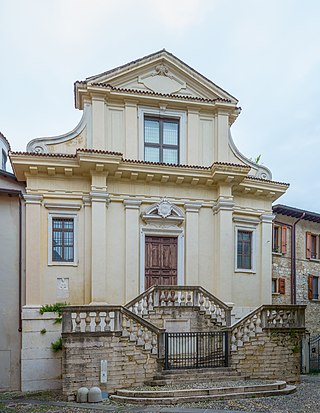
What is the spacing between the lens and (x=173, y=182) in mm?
18359

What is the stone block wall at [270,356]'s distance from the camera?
48.0ft

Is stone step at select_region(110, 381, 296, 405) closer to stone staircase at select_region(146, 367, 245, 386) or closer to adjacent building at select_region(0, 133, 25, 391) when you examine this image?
stone staircase at select_region(146, 367, 245, 386)

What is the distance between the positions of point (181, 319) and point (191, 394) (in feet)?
12.9

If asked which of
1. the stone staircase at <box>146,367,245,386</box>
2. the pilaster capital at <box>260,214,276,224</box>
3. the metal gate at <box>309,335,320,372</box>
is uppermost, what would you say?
the pilaster capital at <box>260,214,276,224</box>

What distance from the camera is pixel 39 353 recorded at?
15961mm

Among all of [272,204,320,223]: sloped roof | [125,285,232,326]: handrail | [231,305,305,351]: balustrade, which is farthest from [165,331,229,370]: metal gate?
[272,204,320,223]: sloped roof

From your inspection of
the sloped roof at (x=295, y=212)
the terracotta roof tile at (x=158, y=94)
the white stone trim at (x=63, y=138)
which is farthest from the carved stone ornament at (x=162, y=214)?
the sloped roof at (x=295, y=212)

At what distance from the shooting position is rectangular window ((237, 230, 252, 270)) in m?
19.2

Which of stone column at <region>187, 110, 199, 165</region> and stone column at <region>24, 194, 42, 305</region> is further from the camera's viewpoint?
stone column at <region>187, 110, 199, 165</region>

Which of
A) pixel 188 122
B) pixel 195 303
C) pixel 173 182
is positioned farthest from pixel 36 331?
pixel 188 122

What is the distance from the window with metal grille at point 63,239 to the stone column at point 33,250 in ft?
1.70

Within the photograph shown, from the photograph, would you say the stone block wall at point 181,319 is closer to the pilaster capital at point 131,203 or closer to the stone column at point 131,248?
the stone column at point 131,248

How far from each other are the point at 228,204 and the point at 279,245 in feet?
26.1

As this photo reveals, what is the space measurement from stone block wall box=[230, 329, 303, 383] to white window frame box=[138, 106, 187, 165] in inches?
298
